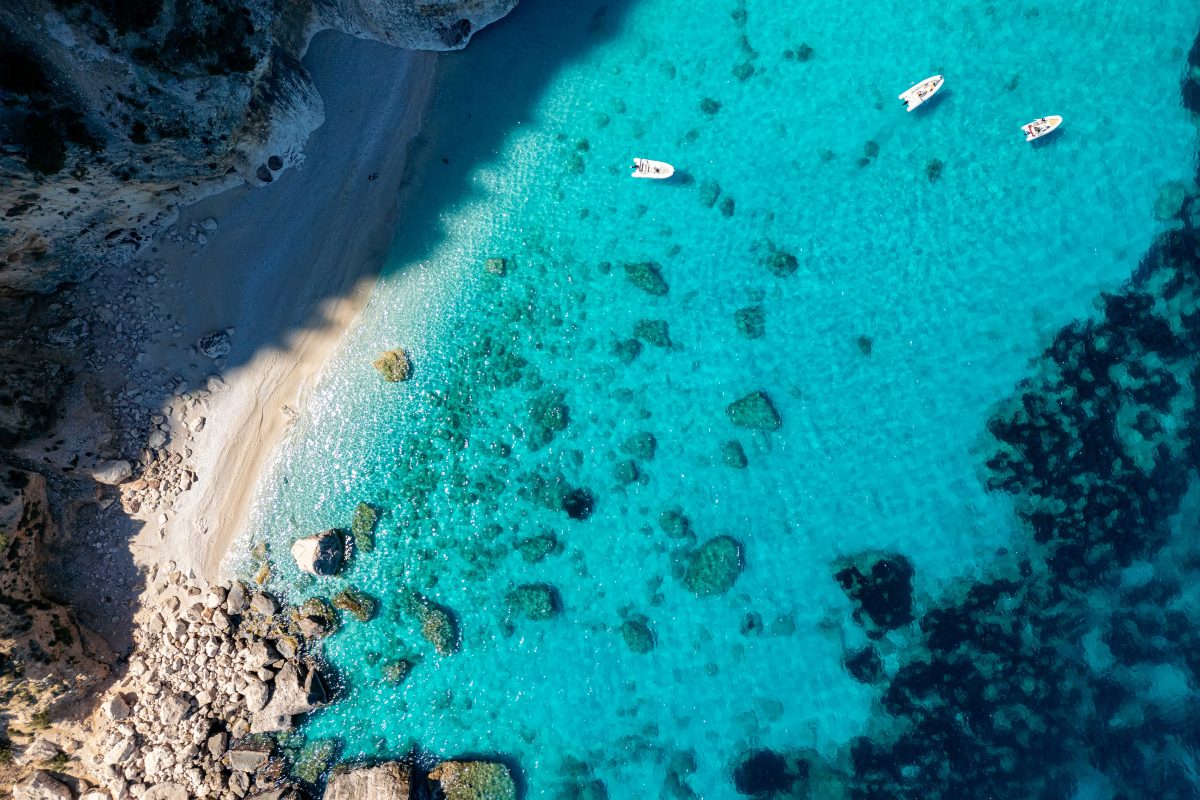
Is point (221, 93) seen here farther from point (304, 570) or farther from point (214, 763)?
point (214, 763)

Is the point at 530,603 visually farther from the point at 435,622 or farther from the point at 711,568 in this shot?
the point at 711,568

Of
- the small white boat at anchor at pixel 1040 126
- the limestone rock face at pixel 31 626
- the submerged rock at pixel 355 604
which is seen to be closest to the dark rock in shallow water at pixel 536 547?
the submerged rock at pixel 355 604

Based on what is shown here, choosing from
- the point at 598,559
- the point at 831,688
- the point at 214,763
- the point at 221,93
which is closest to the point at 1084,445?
the point at 831,688

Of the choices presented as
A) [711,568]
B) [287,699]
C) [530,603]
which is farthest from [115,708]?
[711,568]

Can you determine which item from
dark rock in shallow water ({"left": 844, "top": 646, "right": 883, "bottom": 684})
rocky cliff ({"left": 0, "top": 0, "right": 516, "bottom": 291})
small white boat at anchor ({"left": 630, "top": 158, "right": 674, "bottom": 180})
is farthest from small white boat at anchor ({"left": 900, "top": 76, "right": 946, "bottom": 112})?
dark rock in shallow water ({"left": 844, "top": 646, "right": 883, "bottom": 684})

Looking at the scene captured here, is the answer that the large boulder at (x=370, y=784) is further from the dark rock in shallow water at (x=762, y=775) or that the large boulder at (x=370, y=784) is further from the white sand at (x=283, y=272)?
the dark rock in shallow water at (x=762, y=775)

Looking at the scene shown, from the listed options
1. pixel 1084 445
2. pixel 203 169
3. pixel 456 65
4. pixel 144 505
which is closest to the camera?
pixel 203 169
